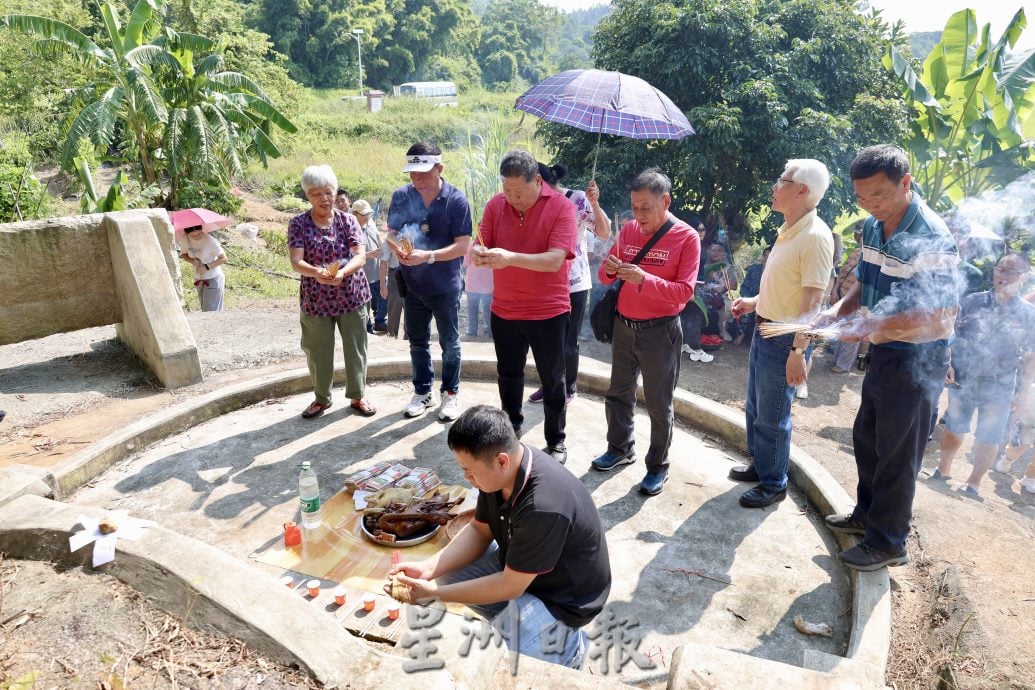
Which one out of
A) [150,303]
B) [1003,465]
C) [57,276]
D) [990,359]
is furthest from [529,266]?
[1003,465]

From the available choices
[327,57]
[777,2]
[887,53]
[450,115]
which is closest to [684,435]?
[777,2]

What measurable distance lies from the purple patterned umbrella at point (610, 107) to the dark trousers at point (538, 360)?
61.3 inches

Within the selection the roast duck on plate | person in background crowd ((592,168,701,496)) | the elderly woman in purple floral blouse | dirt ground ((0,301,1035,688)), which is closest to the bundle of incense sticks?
person in background crowd ((592,168,701,496))

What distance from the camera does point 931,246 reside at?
3.09 metres

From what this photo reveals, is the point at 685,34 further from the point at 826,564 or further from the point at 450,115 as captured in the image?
the point at 450,115

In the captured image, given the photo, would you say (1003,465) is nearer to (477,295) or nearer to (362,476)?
(477,295)

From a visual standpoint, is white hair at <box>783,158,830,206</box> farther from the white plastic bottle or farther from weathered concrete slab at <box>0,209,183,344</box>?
weathered concrete slab at <box>0,209,183,344</box>

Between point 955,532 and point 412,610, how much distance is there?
10.8 ft

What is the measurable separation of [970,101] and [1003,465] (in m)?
5.88

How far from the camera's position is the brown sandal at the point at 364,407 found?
208 inches

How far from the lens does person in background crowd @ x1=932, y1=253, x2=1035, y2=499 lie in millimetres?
5102

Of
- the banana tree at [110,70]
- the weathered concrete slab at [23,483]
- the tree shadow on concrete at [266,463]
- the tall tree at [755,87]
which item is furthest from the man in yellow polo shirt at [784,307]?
the banana tree at [110,70]

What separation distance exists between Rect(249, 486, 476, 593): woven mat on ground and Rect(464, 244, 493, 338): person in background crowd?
3877 millimetres

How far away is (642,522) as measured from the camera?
406 centimetres
